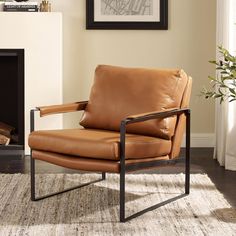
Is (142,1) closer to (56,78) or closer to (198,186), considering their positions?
(56,78)

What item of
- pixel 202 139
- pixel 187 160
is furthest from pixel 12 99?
pixel 187 160

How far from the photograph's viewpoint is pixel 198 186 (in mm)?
4168

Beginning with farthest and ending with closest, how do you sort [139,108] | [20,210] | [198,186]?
[198,186]
[139,108]
[20,210]

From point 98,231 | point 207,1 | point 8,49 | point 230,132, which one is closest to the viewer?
point 98,231

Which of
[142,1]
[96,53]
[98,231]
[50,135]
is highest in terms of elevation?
[142,1]

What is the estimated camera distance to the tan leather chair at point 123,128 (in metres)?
3.39

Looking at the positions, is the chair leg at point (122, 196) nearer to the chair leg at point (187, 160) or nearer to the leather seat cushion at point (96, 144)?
the leather seat cushion at point (96, 144)

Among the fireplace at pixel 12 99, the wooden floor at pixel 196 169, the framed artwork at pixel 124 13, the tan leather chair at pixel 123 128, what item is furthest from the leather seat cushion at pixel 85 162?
the framed artwork at pixel 124 13

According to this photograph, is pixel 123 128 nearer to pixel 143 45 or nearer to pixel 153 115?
pixel 153 115

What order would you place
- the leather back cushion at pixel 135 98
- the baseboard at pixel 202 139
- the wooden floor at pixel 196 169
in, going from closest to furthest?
1. the leather back cushion at pixel 135 98
2. the wooden floor at pixel 196 169
3. the baseboard at pixel 202 139

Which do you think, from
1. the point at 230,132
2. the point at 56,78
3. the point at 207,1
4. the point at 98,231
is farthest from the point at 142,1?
the point at 98,231

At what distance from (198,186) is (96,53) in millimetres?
2051

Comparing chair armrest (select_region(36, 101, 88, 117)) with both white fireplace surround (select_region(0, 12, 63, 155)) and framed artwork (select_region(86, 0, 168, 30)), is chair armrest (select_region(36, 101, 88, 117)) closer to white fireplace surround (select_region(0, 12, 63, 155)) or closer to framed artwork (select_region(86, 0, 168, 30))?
white fireplace surround (select_region(0, 12, 63, 155))

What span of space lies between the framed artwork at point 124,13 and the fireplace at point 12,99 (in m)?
0.75
